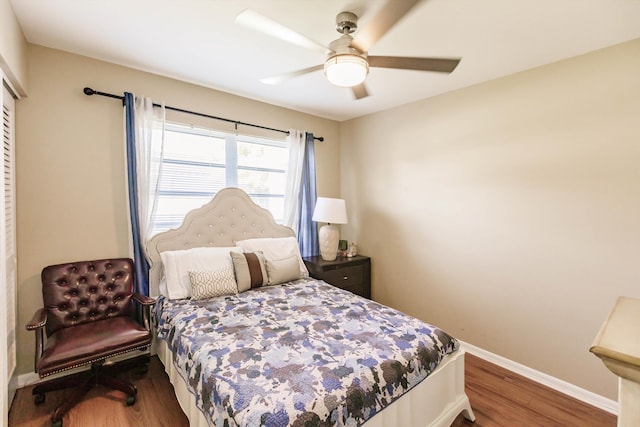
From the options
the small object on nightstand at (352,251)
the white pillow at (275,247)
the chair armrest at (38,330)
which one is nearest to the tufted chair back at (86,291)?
the chair armrest at (38,330)

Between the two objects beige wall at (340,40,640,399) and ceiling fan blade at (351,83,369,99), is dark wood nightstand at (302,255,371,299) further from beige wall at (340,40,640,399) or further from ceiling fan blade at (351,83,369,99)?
ceiling fan blade at (351,83,369,99)

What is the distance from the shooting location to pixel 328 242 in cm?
353

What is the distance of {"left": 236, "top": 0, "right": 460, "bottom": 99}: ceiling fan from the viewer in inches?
55.6

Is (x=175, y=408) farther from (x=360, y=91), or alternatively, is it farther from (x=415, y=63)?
(x=415, y=63)

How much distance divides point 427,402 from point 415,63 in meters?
2.00

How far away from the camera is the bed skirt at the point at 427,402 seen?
4.95 ft

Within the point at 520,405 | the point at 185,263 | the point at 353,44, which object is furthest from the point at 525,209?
the point at 185,263

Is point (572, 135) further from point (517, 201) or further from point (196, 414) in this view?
point (196, 414)

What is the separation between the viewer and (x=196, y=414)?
1.57m

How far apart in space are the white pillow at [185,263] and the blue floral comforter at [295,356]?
0.11 meters

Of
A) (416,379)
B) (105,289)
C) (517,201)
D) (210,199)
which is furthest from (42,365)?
(517,201)

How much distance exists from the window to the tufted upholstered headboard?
134 millimetres

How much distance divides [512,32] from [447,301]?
241cm

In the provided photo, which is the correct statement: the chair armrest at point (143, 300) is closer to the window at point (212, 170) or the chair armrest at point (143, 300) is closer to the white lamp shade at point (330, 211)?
the window at point (212, 170)
